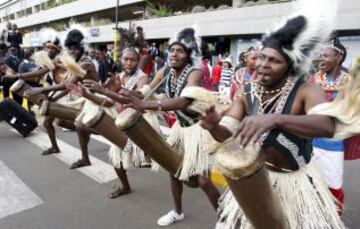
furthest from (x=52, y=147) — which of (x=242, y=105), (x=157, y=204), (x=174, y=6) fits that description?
(x=174, y=6)

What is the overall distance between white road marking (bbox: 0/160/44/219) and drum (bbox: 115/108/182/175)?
5.95 feet

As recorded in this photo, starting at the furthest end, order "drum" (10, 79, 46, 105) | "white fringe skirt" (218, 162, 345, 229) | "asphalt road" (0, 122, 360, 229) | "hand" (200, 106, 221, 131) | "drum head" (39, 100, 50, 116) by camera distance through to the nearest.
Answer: "drum" (10, 79, 46, 105), "drum head" (39, 100, 50, 116), "asphalt road" (0, 122, 360, 229), "white fringe skirt" (218, 162, 345, 229), "hand" (200, 106, 221, 131)

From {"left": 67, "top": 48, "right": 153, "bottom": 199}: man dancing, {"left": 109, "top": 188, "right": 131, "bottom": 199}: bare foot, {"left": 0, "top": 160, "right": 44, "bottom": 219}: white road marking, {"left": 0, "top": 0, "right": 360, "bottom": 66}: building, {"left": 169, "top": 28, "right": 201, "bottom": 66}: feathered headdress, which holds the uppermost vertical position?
{"left": 0, "top": 0, "right": 360, "bottom": 66}: building

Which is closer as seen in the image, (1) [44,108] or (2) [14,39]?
(1) [44,108]

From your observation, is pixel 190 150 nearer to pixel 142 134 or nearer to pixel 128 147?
pixel 142 134

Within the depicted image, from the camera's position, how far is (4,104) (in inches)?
302

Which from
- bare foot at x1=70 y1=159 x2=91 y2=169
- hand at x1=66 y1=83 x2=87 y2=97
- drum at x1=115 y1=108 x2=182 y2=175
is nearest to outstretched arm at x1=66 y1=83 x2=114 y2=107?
hand at x1=66 y1=83 x2=87 y2=97

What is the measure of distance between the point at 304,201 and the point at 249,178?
761 millimetres

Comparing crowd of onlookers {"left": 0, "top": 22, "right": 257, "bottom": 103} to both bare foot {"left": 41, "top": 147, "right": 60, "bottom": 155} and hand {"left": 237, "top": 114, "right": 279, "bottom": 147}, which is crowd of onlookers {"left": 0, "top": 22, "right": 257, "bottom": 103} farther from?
hand {"left": 237, "top": 114, "right": 279, "bottom": 147}

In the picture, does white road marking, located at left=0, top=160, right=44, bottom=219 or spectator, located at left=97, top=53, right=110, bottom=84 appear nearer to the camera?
white road marking, located at left=0, top=160, right=44, bottom=219

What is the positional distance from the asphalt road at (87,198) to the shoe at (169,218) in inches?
2.5

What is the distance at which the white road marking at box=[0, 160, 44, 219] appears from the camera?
413 centimetres

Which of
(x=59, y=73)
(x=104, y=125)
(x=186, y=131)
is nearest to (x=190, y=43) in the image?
(x=186, y=131)

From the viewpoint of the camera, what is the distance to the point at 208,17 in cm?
1972
